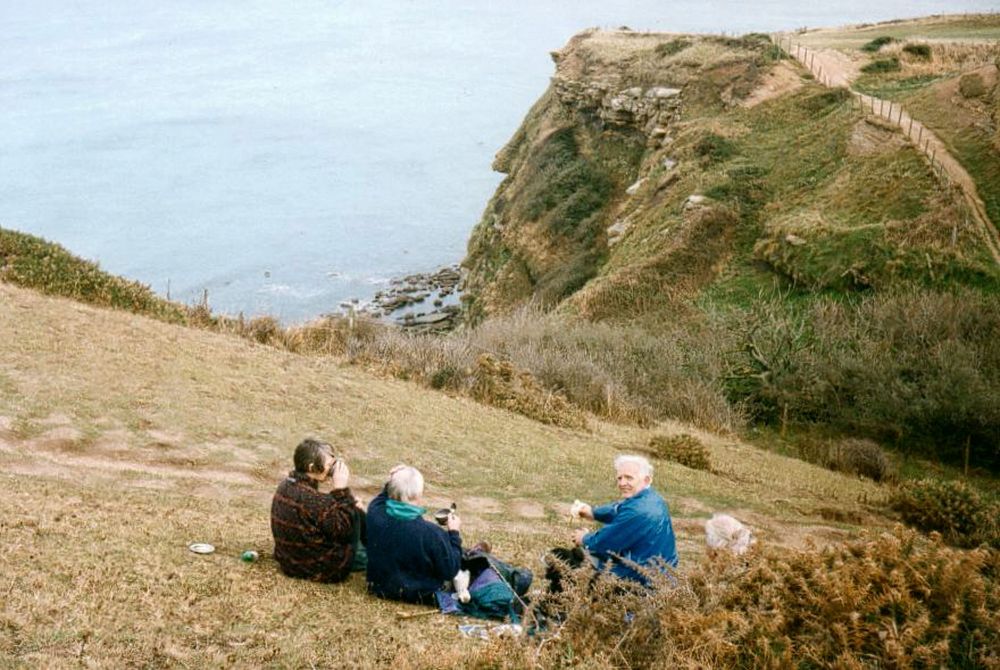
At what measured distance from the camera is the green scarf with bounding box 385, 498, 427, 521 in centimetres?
792

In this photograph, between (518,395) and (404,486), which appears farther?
(518,395)

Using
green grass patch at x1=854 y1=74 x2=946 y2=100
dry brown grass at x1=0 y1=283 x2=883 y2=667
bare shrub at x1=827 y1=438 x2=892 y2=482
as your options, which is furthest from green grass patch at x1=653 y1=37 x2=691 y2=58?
dry brown grass at x1=0 y1=283 x2=883 y2=667

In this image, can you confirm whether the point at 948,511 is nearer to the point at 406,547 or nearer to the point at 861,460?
the point at 861,460

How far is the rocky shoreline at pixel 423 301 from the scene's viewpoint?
208ft

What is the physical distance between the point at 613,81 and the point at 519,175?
40.8ft

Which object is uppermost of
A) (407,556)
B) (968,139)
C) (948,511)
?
(968,139)

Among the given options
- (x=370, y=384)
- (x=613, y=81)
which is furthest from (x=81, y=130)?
(x=370, y=384)

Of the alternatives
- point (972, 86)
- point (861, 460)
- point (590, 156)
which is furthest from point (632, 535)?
point (590, 156)

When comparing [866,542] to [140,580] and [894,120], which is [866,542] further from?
[894,120]

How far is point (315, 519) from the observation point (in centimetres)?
824

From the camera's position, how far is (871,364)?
26828 millimetres

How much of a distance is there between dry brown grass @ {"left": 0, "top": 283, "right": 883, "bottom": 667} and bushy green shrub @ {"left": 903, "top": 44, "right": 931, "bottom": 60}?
42.0m

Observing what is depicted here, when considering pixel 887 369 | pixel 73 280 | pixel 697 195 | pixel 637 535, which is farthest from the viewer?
pixel 697 195

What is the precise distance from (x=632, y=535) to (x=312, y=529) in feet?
10.1
